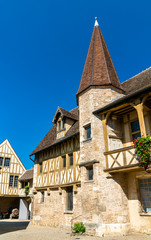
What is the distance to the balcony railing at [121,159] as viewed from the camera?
8242mm

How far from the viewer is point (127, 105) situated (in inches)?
362

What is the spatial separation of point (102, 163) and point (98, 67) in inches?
244

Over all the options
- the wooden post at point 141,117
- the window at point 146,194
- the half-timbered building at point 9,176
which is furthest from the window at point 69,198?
the half-timbered building at point 9,176

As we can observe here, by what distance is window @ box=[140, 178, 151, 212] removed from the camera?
8916mm

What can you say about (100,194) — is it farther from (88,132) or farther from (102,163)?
(88,132)

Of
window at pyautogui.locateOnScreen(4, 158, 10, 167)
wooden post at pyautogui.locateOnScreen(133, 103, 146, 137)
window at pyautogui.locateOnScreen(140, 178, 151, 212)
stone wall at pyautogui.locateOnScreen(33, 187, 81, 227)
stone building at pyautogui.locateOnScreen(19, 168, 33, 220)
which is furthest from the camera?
window at pyautogui.locateOnScreen(4, 158, 10, 167)

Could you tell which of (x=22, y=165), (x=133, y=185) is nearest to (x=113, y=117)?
(x=133, y=185)

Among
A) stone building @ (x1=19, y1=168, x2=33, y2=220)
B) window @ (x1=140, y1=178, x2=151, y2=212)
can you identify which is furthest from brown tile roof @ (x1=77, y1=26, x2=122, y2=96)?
stone building @ (x1=19, y1=168, x2=33, y2=220)

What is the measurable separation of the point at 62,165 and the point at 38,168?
140 inches

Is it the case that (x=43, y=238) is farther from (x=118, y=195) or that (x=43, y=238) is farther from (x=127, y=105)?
(x=127, y=105)

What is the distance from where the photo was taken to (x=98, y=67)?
1261 centimetres

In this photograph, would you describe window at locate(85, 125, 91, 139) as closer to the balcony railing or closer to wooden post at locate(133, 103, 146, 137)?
the balcony railing

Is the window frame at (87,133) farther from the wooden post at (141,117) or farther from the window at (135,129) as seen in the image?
the wooden post at (141,117)

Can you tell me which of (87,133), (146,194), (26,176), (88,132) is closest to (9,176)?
(26,176)
